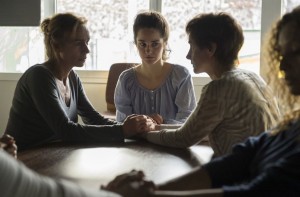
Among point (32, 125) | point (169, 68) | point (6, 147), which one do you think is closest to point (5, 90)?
point (169, 68)

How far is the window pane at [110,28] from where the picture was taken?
162 inches

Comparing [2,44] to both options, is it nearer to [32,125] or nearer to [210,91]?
[32,125]

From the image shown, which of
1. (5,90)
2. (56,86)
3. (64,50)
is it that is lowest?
(5,90)

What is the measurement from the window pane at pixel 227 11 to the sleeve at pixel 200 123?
2.26 meters

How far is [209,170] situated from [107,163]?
15.1 inches

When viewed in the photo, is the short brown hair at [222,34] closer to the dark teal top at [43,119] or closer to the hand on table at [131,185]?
the dark teal top at [43,119]

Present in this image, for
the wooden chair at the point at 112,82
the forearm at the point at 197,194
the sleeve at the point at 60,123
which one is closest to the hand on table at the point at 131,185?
the forearm at the point at 197,194

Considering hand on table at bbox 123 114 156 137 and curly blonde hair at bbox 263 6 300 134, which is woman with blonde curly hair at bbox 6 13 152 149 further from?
curly blonde hair at bbox 263 6 300 134

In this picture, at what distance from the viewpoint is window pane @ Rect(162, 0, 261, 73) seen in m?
3.88

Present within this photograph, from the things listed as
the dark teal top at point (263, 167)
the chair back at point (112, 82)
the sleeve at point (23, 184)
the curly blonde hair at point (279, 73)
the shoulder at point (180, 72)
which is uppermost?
the curly blonde hair at point (279, 73)

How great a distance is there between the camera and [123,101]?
105 inches

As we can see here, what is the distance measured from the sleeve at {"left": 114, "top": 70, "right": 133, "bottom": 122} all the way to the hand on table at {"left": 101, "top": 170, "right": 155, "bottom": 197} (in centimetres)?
140

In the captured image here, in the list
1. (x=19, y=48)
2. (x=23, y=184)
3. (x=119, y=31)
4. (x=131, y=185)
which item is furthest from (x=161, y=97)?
(x=19, y=48)

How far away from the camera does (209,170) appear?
1.28 m
